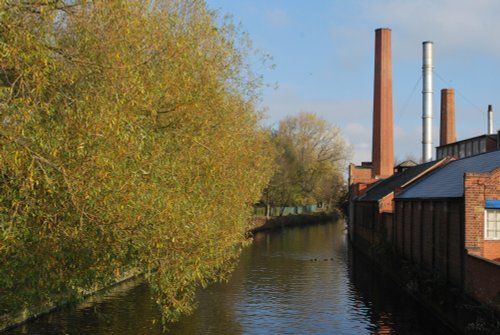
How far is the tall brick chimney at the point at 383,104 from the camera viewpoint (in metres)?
53.9

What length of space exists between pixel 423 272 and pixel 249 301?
7.34 m

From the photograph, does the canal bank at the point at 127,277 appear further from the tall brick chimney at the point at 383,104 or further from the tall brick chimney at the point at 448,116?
the tall brick chimney at the point at 448,116

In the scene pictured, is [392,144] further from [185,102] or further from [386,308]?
[185,102]

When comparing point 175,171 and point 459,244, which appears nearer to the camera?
point 175,171

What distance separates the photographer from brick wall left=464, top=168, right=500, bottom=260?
18797 mm

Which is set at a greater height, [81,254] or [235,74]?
[235,74]

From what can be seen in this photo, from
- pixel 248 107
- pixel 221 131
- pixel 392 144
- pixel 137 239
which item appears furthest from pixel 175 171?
pixel 392 144

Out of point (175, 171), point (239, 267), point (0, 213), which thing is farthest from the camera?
point (239, 267)

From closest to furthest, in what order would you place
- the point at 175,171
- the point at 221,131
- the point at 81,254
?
1. the point at 81,254
2. the point at 175,171
3. the point at 221,131

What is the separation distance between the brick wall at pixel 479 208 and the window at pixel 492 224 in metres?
0.21

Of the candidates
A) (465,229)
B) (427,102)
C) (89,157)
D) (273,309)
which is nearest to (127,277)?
(273,309)

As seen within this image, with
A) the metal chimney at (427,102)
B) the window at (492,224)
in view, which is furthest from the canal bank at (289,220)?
the window at (492,224)

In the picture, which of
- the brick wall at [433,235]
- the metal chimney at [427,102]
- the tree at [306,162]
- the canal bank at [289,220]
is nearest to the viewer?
the brick wall at [433,235]

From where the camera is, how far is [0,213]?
900 cm
